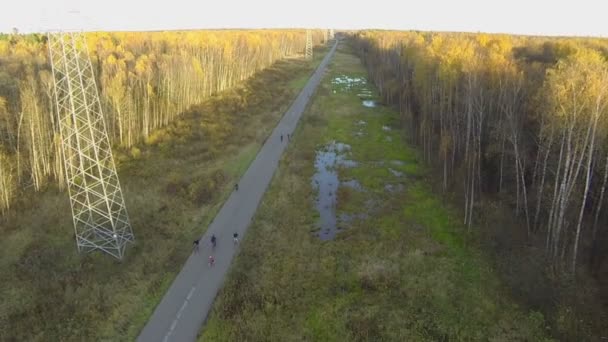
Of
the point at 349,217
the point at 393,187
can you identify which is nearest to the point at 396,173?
the point at 393,187

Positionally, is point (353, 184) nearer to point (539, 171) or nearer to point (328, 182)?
point (328, 182)

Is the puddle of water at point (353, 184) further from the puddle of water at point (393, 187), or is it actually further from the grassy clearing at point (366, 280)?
the puddle of water at point (393, 187)

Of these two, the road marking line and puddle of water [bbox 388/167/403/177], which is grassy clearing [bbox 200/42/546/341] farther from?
puddle of water [bbox 388/167/403/177]

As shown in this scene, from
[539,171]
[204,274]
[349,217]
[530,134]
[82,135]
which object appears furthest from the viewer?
[349,217]

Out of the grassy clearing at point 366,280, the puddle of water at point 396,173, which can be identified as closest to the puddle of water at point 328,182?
the grassy clearing at point 366,280

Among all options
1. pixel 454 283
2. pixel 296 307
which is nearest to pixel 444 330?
pixel 454 283

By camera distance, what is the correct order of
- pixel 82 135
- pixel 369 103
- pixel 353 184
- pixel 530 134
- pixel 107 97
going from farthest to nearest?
pixel 369 103 → pixel 107 97 → pixel 353 184 → pixel 530 134 → pixel 82 135

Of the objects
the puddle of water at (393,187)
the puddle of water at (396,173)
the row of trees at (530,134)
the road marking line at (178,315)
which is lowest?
the road marking line at (178,315)
